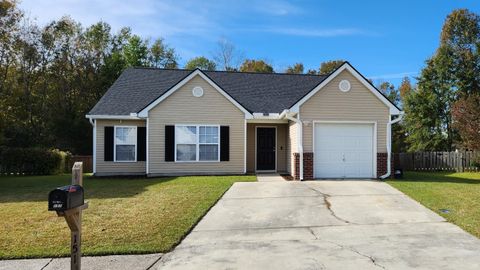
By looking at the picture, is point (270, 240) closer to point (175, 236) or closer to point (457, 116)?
point (175, 236)

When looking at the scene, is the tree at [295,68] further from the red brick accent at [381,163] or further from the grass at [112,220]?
the grass at [112,220]

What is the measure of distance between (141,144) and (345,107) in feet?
28.3

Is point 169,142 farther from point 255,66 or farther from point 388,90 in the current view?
point 388,90

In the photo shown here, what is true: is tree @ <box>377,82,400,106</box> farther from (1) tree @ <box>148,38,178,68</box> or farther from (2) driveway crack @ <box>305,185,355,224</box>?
(2) driveway crack @ <box>305,185,355,224</box>

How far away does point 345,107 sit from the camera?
14883mm

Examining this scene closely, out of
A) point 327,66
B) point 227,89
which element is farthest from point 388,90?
point 227,89

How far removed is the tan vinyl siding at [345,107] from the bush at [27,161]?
12473mm

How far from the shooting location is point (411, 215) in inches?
339

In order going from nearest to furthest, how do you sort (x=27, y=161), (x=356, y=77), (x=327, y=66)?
1. (x=356, y=77)
2. (x=27, y=161)
3. (x=327, y=66)

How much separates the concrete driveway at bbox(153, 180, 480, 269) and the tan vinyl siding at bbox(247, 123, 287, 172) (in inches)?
264

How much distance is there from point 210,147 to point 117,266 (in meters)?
11.2

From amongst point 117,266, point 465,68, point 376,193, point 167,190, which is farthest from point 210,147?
point 465,68

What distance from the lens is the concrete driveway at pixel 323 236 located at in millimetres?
5707

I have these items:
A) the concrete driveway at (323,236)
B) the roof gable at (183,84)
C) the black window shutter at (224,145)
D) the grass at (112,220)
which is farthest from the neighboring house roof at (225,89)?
the concrete driveway at (323,236)
